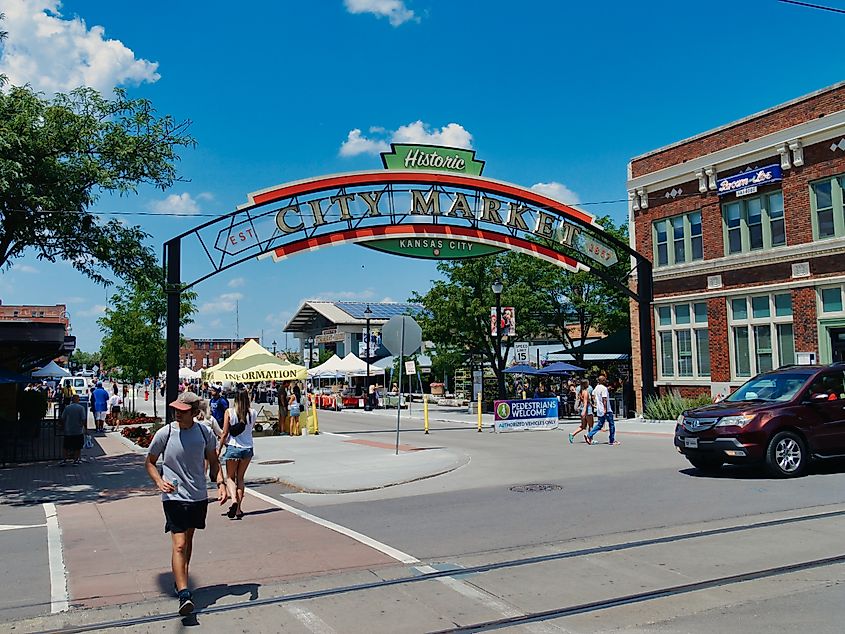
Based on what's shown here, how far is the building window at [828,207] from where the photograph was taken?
72.6 ft

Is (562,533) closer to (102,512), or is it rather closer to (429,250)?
(102,512)

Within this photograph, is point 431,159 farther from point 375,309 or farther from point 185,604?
point 375,309

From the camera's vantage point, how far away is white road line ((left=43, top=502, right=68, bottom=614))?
21.4 feet

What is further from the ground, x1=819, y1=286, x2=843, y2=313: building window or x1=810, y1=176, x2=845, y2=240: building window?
x1=810, y1=176, x2=845, y2=240: building window

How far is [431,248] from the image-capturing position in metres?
23.5

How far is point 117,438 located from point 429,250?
11635 mm

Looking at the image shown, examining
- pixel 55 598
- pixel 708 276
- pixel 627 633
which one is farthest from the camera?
pixel 708 276

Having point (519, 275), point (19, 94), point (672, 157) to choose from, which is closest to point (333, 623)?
point (19, 94)

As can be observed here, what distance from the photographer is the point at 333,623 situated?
5781mm

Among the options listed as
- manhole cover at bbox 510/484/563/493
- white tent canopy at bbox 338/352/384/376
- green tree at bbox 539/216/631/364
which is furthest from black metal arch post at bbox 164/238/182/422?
white tent canopy at bbox 338/352/384/376

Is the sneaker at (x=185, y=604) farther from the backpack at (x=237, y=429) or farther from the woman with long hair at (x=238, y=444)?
the backpack at (x=237, y=429)

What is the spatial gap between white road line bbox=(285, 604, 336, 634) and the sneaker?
29.5 inches

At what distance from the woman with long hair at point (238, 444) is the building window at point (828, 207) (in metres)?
18.6

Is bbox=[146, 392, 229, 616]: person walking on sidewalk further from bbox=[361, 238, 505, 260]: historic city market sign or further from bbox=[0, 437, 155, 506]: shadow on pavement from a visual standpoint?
bbox=[361, 238, 505, 260]: historic city market sign
